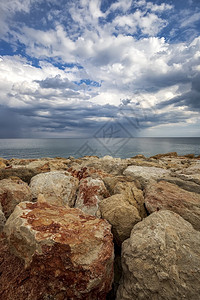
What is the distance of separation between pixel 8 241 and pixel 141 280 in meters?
2.99

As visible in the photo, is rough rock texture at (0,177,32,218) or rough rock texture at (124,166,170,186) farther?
rough rock texture at (124,166,170,186)

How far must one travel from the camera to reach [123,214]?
15.3ft

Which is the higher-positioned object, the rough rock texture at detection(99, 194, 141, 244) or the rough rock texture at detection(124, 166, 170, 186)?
the rough rock texture at detection(124, 166, 170, 186)

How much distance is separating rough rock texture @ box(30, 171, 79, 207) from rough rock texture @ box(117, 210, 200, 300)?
10.6ft

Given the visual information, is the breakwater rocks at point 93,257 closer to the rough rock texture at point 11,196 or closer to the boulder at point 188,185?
the rough rock texture at point 11,196

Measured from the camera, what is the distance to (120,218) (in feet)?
15.1

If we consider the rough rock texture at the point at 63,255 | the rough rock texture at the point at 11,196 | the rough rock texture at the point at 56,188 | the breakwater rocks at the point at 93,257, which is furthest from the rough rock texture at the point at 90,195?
the rough rock texture at the point at 63,255

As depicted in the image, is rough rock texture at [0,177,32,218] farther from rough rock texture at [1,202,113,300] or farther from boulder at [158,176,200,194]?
boulder at [158,176,200,194]

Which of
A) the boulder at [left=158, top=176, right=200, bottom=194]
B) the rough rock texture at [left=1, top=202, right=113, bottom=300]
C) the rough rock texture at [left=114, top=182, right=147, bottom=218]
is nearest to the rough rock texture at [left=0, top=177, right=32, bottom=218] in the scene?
the rough rock texture at [left=1, top=202, right=113, bottom=300]

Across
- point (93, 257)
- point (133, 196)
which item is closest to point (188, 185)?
point (133, 196)

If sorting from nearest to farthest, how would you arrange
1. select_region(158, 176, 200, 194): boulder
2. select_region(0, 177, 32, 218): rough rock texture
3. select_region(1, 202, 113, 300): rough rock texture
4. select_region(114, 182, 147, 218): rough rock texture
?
select_region(1, 202, 113, 300): rough rock texture
select_region(0, 177, 32, 218): rough rock texture
select_region(114, 182, 147, 218): rough rock texture
select_region(158, 176, 200, 194): boulder

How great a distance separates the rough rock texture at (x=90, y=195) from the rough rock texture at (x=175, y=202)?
5.86ft

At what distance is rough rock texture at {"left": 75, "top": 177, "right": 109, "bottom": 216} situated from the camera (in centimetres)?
583

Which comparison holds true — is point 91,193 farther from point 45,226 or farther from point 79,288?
point 79,288
